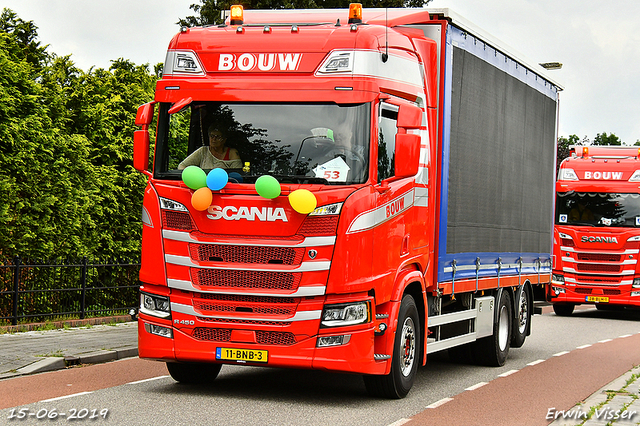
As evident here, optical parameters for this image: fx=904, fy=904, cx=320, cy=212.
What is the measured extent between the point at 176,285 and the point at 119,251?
9985 mm

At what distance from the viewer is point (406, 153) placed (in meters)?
8.70

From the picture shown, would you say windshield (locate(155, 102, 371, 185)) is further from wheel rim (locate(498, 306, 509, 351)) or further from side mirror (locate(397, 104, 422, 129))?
wheel rim (locate(498, 306, 509, 351))

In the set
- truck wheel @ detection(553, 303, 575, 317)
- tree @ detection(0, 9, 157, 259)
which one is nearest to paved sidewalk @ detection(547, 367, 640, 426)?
tree @ detection(0, 9, 157, 259)

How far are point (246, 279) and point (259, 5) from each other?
2738cm

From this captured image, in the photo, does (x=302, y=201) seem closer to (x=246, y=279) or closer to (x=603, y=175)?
(x=246, y=279)

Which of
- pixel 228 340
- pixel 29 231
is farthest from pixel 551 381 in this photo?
pixel 29 231

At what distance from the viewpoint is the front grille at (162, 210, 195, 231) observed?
28.4ft

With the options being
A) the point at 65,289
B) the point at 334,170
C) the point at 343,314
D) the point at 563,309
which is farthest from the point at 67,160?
the point at 563,309

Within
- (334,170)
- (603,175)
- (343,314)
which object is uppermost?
(603,175)

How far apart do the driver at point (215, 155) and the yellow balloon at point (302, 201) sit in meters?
0.78

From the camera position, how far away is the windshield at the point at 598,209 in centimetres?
2366

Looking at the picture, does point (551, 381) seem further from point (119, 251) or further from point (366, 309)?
point (119, 251)

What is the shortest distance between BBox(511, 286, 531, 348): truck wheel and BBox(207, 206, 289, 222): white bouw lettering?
6.84 meters

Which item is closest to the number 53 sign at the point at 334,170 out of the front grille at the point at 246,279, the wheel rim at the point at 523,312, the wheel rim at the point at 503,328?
the front grille at the point at 246,279
